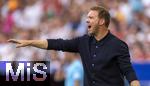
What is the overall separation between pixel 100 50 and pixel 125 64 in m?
0.41

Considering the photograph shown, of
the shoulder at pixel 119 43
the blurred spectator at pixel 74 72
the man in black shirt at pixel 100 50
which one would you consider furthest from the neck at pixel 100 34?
the blurred spectator at pixel 74 72

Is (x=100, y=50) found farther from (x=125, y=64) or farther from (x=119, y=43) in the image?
(x=125, y=64)

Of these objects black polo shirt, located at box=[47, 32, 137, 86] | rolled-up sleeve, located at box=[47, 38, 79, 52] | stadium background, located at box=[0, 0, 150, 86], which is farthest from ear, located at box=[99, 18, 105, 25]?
stadium background, located at box=[0, 0, 150, 86]

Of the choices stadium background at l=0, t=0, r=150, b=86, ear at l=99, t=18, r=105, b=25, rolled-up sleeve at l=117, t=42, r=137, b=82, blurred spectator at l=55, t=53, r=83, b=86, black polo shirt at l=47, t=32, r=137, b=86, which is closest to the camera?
rolled-up sleeve at l=117, t=42, r=137, b=82

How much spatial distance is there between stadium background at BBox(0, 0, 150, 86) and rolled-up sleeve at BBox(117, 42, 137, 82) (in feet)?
16.9

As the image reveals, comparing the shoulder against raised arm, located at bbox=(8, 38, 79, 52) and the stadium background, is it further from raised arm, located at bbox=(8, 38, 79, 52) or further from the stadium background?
the stadium background

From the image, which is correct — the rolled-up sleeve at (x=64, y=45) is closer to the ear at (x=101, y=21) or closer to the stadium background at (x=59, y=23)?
the ear at (x=101, y=21)

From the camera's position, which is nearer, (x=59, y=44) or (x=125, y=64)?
(x=125, y=64)

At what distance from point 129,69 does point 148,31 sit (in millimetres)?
6991

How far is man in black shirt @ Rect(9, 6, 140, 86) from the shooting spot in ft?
25.8

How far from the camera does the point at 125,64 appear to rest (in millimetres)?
7758

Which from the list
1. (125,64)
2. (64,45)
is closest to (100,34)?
(64,45)

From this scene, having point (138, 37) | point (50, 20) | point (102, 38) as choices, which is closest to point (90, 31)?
point (102, 38)

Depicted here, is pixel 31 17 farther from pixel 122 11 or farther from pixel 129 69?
pixel 129 69
